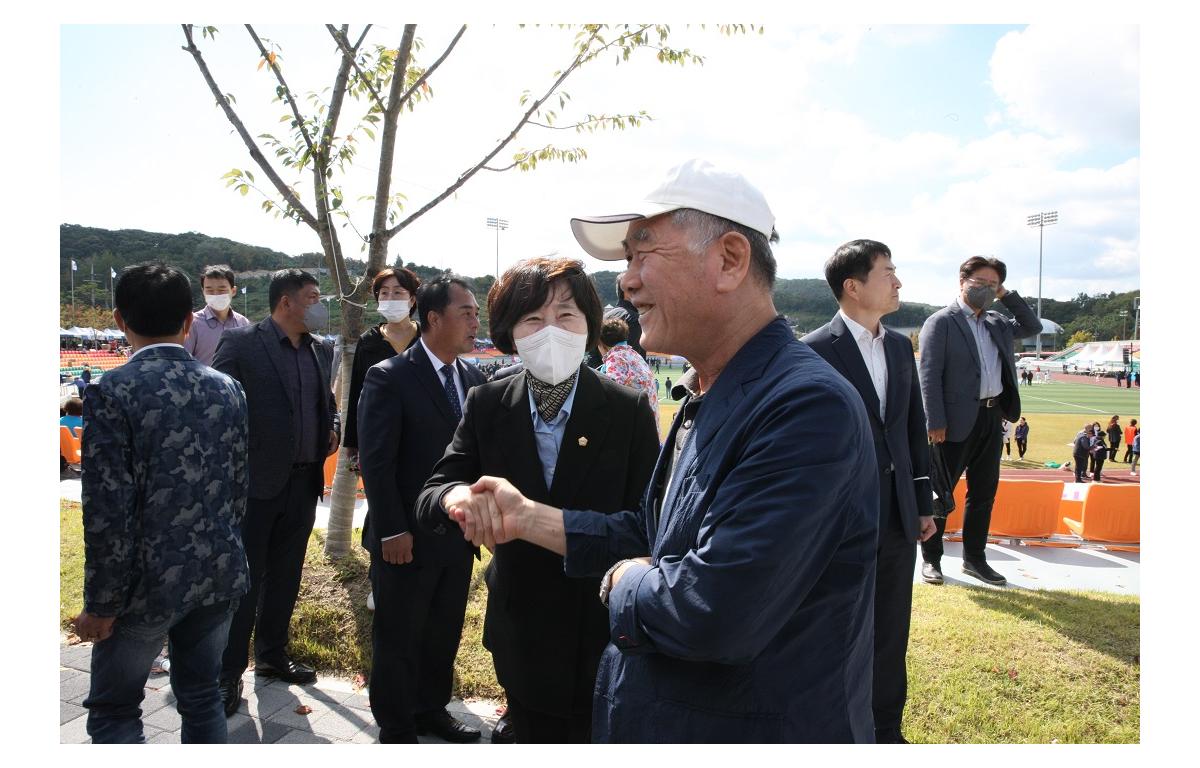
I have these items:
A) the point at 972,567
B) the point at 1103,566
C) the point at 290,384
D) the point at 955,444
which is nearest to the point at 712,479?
the point at 290,384

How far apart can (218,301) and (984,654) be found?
5567mm

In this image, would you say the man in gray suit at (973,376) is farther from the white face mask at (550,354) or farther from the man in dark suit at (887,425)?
the white face mask at (550,354)

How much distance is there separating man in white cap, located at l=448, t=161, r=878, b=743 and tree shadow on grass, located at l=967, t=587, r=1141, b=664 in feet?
12.6

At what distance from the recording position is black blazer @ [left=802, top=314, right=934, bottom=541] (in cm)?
351

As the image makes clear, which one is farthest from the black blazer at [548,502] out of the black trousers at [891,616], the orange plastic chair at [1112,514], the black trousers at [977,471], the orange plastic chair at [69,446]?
the orange plastic chair at [69,446]

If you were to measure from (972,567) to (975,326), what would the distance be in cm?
200

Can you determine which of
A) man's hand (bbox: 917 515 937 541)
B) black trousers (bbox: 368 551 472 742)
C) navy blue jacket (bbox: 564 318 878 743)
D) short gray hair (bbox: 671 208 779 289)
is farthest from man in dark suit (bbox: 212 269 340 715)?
man's hand (bbox: 917 515 937 541)

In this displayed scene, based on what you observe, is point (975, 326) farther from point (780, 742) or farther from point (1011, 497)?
point (780, 742)

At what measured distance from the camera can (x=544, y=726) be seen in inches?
99.8

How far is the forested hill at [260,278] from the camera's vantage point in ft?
14.6

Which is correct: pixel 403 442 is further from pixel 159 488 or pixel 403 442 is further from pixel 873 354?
pixel 873 354

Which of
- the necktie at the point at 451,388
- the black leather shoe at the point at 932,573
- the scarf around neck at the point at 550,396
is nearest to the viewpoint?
the scarf around neck at the point at 550,396

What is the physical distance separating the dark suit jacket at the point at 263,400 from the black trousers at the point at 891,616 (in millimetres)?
3180

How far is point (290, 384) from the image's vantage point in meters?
4.17
